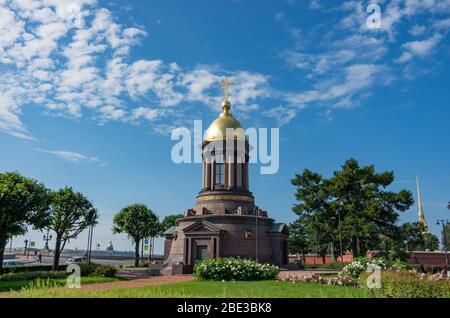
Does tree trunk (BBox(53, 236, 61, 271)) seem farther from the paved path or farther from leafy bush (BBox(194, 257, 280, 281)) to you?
leafy bush (BBox(194, 257, 280, 281))

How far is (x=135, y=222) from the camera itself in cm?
5428

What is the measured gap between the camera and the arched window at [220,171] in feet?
144

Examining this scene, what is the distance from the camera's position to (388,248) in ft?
181

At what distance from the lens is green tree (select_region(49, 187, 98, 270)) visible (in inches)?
1614

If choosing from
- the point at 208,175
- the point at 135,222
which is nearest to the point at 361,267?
the point at 208,175

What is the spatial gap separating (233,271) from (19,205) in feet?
62.8

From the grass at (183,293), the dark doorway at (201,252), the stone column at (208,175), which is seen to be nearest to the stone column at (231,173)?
the stone column at (208,175)

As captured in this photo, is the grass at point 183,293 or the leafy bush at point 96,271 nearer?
the grass at point 183,293

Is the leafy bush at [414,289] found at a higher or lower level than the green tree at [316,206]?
lower

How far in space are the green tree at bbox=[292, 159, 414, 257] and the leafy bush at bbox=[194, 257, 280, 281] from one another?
74.0 ft

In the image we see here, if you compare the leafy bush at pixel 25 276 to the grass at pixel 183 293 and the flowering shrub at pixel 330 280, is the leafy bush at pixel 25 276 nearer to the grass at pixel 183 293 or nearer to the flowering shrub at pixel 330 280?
the grass at pixel 183 293

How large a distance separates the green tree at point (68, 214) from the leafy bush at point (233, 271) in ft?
64.7
